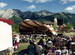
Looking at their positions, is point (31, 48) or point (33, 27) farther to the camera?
point (33, 27)

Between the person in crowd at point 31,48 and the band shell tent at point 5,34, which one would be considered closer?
the person in crowd at point 31,48

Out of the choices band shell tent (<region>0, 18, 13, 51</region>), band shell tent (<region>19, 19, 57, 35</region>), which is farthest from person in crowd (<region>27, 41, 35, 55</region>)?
band shell tent (<region>19, 19, 57, 35</region>)

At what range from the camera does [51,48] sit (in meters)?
18.0

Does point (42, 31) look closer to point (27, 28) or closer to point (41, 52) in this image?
point (27, 28)

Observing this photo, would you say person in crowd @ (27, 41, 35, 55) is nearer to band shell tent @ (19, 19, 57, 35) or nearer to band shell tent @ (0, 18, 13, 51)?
band shell tent @ (0, 18, 13, 51)

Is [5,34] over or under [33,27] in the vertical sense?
over

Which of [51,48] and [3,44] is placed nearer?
[51,48]

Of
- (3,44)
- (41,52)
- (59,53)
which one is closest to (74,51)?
(59,53)

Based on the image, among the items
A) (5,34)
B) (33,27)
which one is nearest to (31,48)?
(5,34)

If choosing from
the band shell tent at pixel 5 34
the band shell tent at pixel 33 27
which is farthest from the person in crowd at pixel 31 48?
the band shell tent at pixel 33 27

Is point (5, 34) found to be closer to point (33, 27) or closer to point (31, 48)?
point (31, 48)

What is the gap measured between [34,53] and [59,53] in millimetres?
2736

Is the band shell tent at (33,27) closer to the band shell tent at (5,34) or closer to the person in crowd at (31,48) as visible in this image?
the band shell tent at (5,34)

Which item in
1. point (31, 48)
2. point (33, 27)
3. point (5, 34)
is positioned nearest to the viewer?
point (31, 48)
